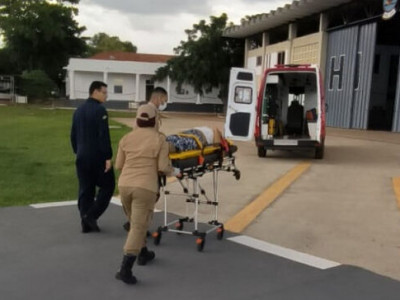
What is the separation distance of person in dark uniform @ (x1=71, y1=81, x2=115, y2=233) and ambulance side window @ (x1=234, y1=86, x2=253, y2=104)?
5.40 m

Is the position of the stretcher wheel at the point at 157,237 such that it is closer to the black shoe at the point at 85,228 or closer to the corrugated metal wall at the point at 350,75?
the black shoe at the point at 85,228

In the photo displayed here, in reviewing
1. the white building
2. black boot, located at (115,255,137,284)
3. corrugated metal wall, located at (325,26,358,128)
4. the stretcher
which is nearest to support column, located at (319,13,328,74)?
corrugated metal wall, located at (325,26,358,128)

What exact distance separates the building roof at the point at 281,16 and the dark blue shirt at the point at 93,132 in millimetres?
24210


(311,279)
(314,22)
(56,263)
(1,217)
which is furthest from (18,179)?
(314,22)

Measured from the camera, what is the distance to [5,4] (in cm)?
6097

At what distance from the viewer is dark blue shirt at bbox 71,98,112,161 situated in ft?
19.5

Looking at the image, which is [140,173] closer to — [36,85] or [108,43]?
[36,85]

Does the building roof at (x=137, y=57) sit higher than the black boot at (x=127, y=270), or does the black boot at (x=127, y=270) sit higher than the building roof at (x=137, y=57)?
the building roof at (x=137, y=57)

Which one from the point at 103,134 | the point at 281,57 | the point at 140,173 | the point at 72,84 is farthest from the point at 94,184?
the point at 72,84

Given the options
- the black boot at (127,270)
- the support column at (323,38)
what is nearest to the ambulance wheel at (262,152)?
the black boot at (127,270)

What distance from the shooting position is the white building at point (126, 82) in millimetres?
53562

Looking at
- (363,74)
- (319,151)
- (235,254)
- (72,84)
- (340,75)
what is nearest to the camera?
(235,254)

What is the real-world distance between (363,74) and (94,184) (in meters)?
22.9

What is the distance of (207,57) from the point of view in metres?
44.9
